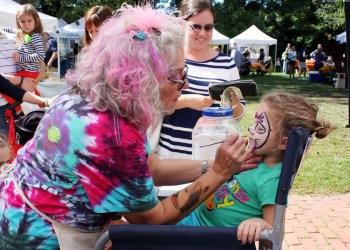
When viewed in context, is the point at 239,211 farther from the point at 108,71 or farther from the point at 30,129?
the point at 30,129

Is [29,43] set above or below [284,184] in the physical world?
above

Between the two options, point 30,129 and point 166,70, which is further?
point 30,129

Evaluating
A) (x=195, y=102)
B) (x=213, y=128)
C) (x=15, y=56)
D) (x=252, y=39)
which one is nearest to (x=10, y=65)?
(x=15, y=56)

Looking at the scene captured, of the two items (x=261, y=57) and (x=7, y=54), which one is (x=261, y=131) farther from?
(x=261, y=57)

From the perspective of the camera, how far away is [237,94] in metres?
2.32

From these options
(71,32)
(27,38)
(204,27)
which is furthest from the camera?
(71,32)

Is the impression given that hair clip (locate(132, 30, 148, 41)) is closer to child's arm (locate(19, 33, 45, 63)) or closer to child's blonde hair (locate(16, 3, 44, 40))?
child's arm (locate(19, 33, 45, 63))

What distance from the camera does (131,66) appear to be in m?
1.50

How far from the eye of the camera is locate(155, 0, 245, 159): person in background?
283 cm

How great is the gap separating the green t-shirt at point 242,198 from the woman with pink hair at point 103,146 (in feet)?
1.18

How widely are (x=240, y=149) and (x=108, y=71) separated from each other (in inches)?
21.7

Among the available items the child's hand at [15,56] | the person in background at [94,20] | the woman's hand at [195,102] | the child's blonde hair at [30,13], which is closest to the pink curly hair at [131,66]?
the woman's hand at [195,102]

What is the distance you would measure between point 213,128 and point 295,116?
13.8 inches

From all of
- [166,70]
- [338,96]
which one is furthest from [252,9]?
[166,70]
